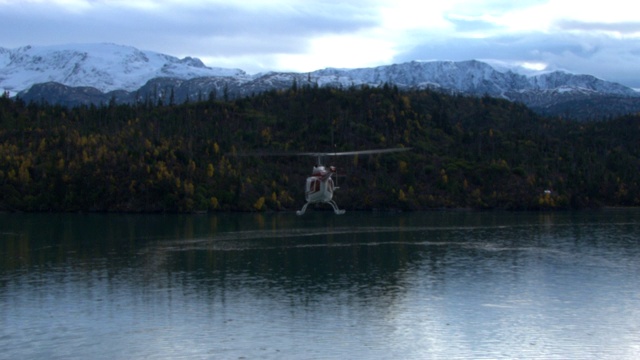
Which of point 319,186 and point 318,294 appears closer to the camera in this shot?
point 318,294

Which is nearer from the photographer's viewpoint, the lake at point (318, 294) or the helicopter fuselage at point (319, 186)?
the lake at point (318, 294)

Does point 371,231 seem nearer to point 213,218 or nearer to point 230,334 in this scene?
point 213,218

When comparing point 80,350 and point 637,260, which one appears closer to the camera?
point 80,350

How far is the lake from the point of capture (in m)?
58.6

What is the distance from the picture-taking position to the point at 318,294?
258ft

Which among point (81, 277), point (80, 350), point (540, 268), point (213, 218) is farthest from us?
point (213, 218)

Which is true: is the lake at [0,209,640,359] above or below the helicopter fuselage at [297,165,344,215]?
below

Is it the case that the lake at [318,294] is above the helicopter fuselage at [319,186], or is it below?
below

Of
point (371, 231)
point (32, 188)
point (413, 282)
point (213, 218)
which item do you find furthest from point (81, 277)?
point (32, 188)

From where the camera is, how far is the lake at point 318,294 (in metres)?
58.6

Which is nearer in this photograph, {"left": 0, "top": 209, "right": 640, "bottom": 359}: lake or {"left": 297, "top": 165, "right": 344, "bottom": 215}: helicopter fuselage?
{"left": 0, "top": 209, "right": 640, "bottom": 359}: lake

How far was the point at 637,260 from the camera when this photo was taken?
10219 cm

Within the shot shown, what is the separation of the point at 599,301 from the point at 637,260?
1236 inches

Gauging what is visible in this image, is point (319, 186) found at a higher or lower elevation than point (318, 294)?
higher
